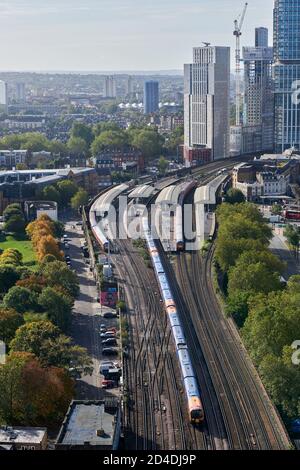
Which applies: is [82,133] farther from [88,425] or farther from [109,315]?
[88,425]

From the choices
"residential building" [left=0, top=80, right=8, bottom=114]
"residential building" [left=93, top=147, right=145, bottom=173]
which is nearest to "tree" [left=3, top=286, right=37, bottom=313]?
"residential building" [left=93, top=147, right=145, bottom=173]

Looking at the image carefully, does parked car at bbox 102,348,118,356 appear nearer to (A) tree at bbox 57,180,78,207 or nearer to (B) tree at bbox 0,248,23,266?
(B) tree at bbox 0,248,23,266

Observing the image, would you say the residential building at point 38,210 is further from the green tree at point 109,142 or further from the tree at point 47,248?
the green tree at point 109,142

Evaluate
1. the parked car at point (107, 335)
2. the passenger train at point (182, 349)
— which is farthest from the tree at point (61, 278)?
the parked car at point (107, 335)

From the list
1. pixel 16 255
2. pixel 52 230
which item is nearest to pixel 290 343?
pixel 16 255

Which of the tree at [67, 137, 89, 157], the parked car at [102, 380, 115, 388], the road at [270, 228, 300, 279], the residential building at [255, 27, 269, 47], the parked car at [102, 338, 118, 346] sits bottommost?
the parked car at [102, 380, 115, 388]

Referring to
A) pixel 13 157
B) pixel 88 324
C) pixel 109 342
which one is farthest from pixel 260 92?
pixel 109 342
